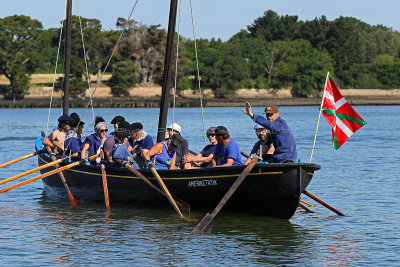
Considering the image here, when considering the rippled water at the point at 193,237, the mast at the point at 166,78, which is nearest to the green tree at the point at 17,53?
the rippled water at the point at 193,237

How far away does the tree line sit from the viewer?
135000 millimetres

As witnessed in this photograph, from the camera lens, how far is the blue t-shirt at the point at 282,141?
55.4 feet

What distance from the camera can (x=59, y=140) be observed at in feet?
75.5

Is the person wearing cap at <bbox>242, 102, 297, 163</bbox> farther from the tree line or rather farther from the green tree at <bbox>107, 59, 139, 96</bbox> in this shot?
the green tree at <bbox>107, 59, 139, 96</bbox>

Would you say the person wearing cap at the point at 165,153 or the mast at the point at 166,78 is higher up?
the mast at the point at 166,78

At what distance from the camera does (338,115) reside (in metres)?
18.0

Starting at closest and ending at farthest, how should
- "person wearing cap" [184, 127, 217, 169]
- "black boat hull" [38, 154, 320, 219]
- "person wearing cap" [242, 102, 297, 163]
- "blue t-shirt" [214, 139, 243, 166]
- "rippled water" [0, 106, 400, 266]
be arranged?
"rippled water" [0, 106, 400, 266], "black boat hull" [38, 154, 320, 219], "person wearing cap" [242, 102, 297, 163], "blue t-shirt" [214, 139, 243, 166], "person wearing cap" [184, 127, 217, 169]

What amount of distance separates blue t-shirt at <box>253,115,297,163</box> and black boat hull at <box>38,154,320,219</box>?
23.4 inches

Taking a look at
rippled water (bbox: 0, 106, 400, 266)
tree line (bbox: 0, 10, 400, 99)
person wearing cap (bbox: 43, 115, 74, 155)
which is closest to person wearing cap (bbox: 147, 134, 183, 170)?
rippled water (bbox: 0, 106, 400, 266)

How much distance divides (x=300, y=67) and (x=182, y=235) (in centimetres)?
14537

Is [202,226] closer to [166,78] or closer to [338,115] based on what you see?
[338,115]

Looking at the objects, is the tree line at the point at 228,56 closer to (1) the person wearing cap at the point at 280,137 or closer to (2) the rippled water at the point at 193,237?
(2) the rippled water at the point at 193,237

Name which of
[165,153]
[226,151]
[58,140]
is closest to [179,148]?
[165,153]

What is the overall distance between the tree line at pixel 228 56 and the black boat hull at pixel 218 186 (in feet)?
351
